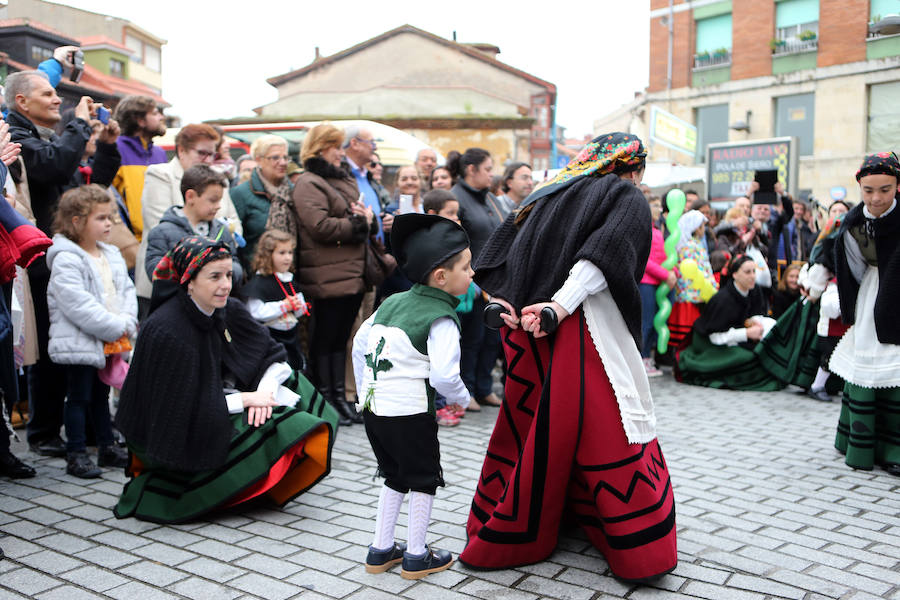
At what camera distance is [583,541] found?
3.88 meters

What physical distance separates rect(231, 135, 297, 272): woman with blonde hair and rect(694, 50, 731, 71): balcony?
88.5ft

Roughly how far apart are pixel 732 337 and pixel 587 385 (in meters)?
5.52

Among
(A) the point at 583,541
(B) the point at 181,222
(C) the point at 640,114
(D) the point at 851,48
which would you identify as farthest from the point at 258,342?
(C) the point at 640,114

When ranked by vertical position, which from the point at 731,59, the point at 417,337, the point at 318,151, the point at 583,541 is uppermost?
the point at 731,59

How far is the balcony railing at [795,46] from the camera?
27.5 metres

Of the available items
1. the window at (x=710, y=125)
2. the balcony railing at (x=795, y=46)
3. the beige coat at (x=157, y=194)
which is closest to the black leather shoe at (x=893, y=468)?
the beige coat at (x=157, y=194)

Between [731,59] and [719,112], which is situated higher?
[731,59]

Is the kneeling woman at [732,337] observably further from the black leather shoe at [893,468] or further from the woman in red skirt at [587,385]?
the woman in red skirt at [587,385]

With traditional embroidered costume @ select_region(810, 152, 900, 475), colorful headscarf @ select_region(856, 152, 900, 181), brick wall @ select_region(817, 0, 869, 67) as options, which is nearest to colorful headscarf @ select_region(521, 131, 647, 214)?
colorful headscarf @ select_region(856, 152, 900, 181)

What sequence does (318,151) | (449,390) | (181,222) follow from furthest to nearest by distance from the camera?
(318,151)
(181,222)
(449,390)

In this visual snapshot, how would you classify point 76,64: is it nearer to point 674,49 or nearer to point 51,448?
point 51,448

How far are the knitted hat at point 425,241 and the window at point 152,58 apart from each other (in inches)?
1653

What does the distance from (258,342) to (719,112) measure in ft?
93.5

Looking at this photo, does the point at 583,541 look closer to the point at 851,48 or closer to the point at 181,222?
the point at 181,222
